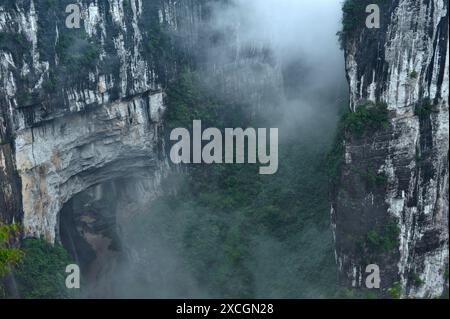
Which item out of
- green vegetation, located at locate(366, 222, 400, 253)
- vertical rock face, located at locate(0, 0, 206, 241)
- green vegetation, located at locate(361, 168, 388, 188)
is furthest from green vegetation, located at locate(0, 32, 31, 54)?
green vegetation, located at locate(366, 222, 400, 253)

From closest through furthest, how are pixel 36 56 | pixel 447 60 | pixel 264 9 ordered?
pixel 447 60 < pixel 36 56 < pixel 264 9

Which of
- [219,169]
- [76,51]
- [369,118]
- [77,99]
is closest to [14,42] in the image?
[76,51]

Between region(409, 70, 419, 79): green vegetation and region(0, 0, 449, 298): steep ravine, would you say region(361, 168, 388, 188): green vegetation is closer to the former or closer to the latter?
region(0, 0, 449, 298): steep ravine

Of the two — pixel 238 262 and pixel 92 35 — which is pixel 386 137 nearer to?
pixel 238 262

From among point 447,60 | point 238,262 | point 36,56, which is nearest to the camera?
point 447,60

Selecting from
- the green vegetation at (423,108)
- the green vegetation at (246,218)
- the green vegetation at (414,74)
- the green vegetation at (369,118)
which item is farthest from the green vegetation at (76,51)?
the green vegetation at (423,108)

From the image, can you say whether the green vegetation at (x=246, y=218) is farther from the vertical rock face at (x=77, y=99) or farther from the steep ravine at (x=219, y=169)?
the vertical rock face at (x=77, y=99)

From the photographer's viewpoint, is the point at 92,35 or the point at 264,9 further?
the point at 264,9

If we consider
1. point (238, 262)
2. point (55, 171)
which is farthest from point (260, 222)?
point (55, 171)
